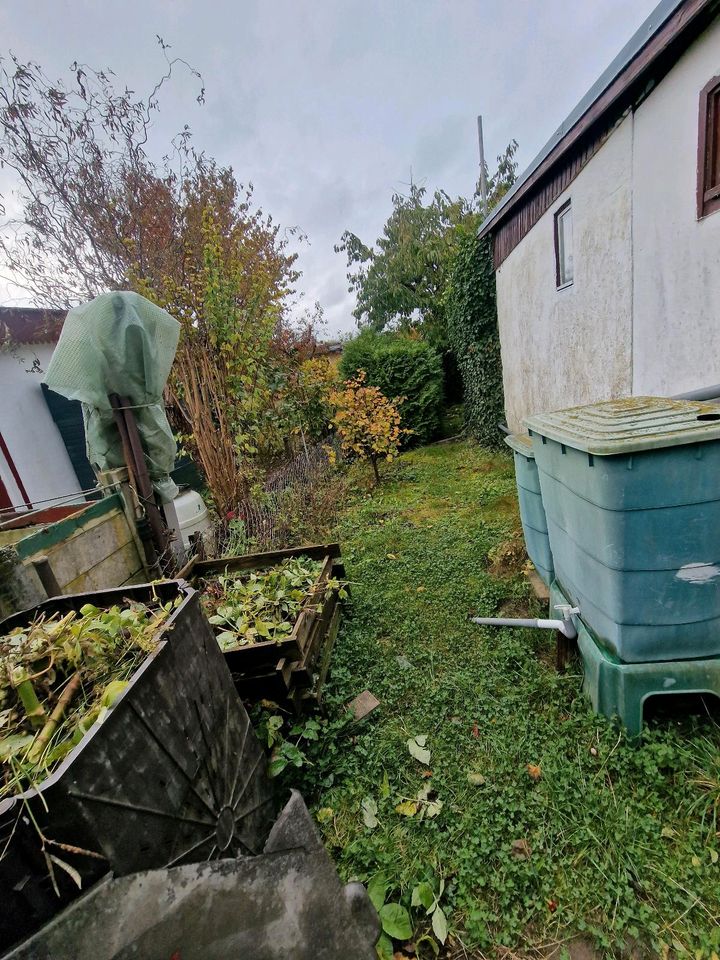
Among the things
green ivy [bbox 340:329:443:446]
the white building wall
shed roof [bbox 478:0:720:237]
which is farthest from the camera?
green ivy [bbox 340:329:443:446]

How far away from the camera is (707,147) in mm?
2760

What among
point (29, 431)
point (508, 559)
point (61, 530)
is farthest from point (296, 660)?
point (29, 431)

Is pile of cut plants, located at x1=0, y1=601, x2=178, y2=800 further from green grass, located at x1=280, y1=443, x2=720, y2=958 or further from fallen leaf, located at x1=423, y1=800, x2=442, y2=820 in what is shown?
fallen leaf, located at x1=423, y1=800, x2=442, y2=820

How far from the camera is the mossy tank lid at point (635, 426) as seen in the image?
1562 millimetres

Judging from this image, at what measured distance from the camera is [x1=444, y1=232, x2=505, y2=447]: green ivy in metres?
7.78

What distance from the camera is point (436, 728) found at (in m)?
2.30

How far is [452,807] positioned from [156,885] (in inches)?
57.5

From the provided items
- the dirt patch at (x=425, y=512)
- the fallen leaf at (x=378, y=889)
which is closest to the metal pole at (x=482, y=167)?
the dirt patch at (x=425, y=512)

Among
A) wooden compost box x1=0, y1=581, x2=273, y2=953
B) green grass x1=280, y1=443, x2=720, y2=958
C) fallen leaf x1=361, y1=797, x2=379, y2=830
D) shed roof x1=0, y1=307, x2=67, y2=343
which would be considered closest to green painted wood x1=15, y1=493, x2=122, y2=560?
wooden compost box x1=0, y1=581, x2=273, y2=953

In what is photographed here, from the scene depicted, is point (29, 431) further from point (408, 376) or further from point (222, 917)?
point (222, 917)

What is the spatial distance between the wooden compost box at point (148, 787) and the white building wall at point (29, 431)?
23.8 feet

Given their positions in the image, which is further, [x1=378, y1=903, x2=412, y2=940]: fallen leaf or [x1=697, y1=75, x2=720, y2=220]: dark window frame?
[x1=697, y1=75, x2=720, y2=220]: dark window frame

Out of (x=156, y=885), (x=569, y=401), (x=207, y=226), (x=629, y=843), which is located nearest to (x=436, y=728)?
(x=629, y=843)

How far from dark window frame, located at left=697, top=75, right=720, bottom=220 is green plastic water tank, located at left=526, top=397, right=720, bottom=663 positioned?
1.99 meters
